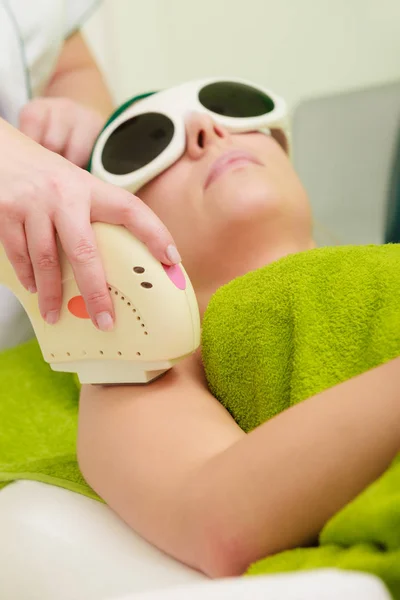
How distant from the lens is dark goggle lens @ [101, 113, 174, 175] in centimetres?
86

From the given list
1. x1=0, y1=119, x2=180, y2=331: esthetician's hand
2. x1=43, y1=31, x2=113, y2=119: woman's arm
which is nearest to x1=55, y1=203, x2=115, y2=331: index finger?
x1=0, y1=119, x2=180, y2=331: esthetician's hand

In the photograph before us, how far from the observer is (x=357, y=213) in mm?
1593

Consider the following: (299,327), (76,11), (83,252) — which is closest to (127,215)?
(83,252)

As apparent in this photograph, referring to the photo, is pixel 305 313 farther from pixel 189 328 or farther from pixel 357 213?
pixel 357 213

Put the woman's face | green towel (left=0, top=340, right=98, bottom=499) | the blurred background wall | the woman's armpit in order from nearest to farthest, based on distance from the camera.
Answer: the woman's armpit → green towel (left=0, top=340, right=98, bottom=499) → the woman's face → the blurred background wall

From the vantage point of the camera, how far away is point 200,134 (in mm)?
882

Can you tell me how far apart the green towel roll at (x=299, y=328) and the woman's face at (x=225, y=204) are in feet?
0.47

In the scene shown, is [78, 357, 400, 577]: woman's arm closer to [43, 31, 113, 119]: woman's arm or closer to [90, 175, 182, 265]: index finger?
[90, 175, 182, 265]: index finger

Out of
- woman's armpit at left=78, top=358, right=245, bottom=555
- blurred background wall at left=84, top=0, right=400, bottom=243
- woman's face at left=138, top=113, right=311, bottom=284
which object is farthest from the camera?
blurred background wall at left=84, top=0, right=400, bottom=243

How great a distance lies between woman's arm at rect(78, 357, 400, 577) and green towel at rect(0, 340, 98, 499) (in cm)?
14

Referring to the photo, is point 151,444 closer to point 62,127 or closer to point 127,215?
point 127,215

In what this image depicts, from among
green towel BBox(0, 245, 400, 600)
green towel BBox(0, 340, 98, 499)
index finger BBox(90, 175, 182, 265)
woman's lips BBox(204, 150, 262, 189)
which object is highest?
index finger BBox(90, 175, 182, 265)

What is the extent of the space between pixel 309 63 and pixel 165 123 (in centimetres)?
97

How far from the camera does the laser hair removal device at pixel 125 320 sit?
0.58 metres
